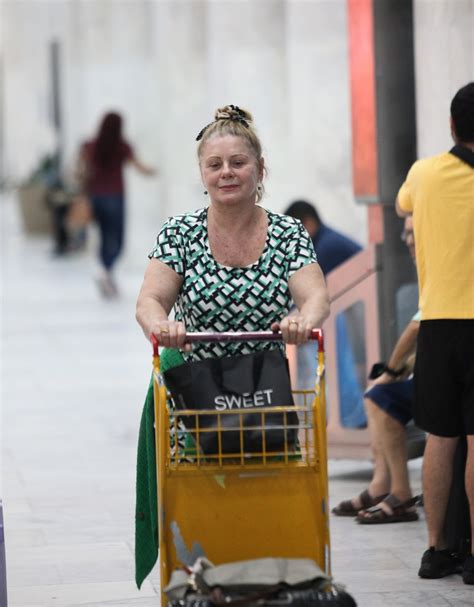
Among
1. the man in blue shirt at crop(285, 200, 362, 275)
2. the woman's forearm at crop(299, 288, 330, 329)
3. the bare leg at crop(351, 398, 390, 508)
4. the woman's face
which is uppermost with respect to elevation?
the woman's face

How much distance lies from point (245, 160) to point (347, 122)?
7687 millimetres

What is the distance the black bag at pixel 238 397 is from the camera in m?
4.19

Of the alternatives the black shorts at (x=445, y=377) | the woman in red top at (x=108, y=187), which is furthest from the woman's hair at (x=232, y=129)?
the woman in red top at (x=108, y=187)

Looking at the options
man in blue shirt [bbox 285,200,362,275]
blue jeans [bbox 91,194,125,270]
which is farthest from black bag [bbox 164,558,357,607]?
blue jeans [bbox 91,194,125,270]

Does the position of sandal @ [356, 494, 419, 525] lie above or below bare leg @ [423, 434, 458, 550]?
below

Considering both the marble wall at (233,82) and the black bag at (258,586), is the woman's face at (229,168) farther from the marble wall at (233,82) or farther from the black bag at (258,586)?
the marble wall at (233,82)

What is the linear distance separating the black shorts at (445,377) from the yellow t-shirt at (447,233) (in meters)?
0.07

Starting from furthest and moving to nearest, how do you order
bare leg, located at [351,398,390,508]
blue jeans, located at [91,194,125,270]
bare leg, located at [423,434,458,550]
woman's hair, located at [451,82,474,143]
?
blue jeans, located at [91,194,125,270] < bare leg, located at [351,398,390,508] < bare leg, located at [423,434,458,550] < woman's hair, located at [451,82,474,143]

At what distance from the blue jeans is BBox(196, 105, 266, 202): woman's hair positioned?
46.6ft

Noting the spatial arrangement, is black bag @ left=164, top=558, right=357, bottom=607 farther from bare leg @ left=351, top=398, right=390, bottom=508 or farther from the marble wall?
the marble wall

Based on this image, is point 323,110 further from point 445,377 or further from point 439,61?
point 445,377

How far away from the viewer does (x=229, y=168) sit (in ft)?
15.1

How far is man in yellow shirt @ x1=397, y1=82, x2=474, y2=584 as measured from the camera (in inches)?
219

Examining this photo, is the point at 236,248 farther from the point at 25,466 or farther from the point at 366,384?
the point at 25,466
